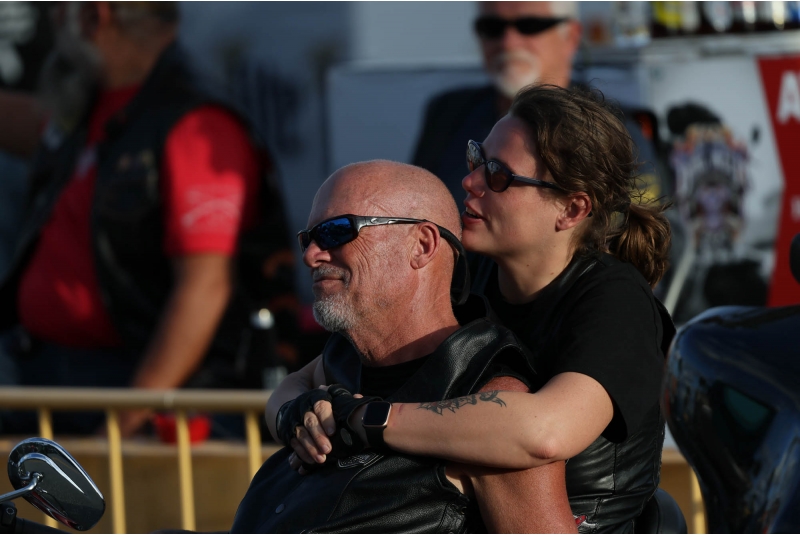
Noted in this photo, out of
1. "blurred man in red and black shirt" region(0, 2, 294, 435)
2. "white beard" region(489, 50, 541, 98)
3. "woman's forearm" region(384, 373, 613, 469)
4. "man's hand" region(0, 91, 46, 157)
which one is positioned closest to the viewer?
"woman's forearm" region(384, 373, 613, 469)

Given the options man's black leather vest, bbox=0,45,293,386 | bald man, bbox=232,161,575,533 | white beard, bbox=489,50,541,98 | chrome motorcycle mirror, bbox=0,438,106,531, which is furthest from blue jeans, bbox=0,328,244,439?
chrome motorcycle mirror, bbox=0,438,106,531

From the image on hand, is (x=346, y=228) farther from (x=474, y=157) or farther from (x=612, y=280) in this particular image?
(x=612, y=280)

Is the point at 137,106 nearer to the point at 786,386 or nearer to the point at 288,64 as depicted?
the point at 288,64

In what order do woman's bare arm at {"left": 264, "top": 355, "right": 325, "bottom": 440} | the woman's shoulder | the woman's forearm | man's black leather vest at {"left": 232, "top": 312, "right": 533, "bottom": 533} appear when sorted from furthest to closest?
woman's bare arm at {"left": 264, "top": 355, "right": 325, "bottom": 440} < the woman's shoulder < man's black leather vest at {"left": 232, "top": 312, "right": 533, "bottom": 533} < the woman's forearm

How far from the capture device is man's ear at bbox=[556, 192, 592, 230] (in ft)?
7.08

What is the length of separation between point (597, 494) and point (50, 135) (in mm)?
3603

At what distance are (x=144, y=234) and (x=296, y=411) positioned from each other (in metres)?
2.46

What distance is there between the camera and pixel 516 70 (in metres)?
4.41

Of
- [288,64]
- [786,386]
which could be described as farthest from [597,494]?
[288,64]

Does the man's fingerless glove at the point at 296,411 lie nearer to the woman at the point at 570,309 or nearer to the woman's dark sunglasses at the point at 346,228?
the woman at the point at 570,309

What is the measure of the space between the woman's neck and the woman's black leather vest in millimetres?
24

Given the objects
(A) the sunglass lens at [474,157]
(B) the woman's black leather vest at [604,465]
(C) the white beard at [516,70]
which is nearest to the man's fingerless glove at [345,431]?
(B) the woman's black leather vest at [604,465]

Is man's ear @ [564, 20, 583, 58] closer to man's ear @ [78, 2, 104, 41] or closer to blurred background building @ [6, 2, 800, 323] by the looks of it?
blurred background building @ [6, 2, 800, 323]

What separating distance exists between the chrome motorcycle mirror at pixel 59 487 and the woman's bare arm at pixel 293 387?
42 cm
